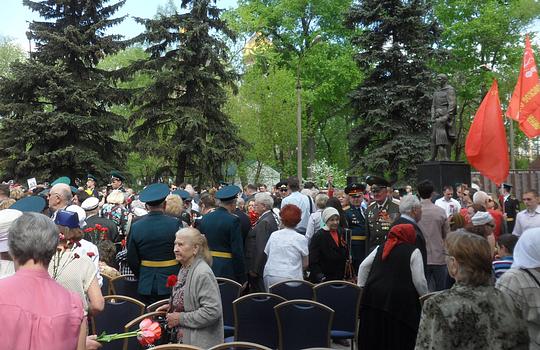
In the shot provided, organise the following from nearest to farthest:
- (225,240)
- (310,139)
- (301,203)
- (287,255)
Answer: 1. (287,255)
2. (225,240)
3. (301,203)
4. (310,139)

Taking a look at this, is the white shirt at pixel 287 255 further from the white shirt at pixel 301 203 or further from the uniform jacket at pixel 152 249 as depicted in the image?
the white shirt at pixel 301 203

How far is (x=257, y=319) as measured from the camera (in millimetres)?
5703

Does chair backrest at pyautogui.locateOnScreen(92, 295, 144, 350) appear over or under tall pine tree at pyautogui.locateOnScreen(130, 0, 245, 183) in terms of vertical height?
under

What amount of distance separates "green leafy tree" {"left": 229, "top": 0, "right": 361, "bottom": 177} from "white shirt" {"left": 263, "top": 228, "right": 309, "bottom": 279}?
32.3m

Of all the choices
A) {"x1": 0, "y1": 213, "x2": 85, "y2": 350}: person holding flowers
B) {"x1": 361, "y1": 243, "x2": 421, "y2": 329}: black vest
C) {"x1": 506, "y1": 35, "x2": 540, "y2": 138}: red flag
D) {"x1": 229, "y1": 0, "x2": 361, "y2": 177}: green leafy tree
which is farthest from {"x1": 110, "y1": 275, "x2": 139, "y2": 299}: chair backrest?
{"x1": 229, "y1": 0, "x2": 361, "y2": 177}: green leafy tree

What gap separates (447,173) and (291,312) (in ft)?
48.3

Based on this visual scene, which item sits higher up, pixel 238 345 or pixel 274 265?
pixel 274 265

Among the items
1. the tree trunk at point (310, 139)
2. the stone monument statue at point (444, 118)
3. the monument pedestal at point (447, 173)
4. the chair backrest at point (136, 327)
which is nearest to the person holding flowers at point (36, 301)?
the chair backrest at point (136, 327)

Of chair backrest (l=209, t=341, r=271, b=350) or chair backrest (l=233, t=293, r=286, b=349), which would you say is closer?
chair backrest (l=209, t=341, r=271, b=350)

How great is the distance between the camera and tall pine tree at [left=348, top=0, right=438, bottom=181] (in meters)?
30.6

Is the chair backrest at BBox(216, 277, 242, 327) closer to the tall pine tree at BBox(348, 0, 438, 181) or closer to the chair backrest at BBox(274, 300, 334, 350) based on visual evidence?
the chair backrest at BBox(274, 300, 334, 350)

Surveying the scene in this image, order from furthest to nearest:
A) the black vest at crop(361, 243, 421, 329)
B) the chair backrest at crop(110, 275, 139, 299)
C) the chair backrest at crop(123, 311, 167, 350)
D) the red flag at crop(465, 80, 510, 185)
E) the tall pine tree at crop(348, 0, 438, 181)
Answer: the tall pine tree at crop(348, 0, 438, 181), the red flag at crop(465, 80, 510, 185), the chair backrest at crop(110, 275, 139, 299), the black vest at crop(361, 243, 421, 329), the chair backrest at crop(123, 311, 167, 350)

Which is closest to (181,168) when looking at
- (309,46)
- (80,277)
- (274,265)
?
(309,46)

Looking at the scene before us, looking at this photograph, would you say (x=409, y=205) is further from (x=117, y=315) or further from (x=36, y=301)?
(x=36, y=301)
